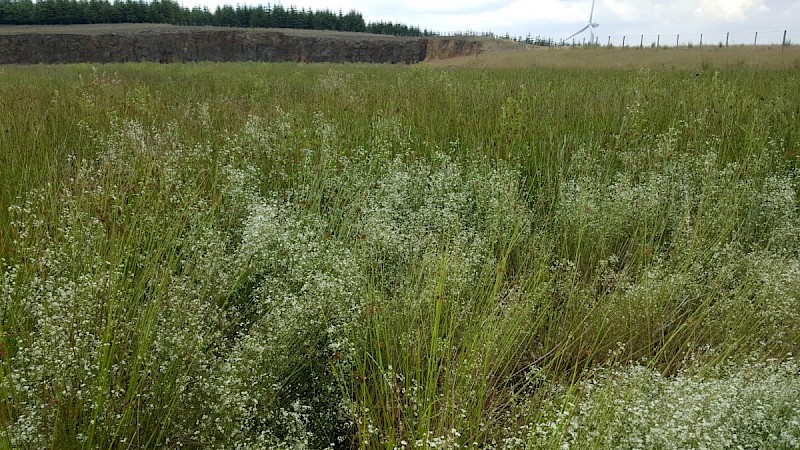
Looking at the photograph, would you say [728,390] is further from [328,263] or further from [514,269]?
[328,263]

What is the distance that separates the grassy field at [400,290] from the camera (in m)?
1.98

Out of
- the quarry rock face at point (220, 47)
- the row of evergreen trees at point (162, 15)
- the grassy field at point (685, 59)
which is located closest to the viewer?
the grassy field at point (685, 59)

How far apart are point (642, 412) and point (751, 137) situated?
4.22 metres

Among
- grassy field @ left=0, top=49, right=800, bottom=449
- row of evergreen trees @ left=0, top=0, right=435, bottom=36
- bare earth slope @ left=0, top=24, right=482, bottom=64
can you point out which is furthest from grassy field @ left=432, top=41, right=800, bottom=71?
row of evergreen trees @ left=0, top=0, right=435, bottom=36

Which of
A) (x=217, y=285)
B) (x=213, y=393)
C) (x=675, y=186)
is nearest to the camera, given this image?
(x=213, y=393)

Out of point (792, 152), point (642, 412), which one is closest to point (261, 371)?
point (642, 412)

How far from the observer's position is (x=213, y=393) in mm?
2096

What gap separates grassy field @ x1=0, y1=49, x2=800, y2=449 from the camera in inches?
78.1

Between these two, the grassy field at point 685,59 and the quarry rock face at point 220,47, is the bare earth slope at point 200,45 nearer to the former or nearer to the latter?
the quarry rock face at point 220,47

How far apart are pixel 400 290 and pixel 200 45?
157 ft

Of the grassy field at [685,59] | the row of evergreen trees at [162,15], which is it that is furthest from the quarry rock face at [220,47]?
the grassy field at [685,59]

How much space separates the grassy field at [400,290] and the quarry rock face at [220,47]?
3555 centimetres

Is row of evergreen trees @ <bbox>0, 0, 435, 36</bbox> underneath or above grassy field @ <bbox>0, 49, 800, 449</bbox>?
above

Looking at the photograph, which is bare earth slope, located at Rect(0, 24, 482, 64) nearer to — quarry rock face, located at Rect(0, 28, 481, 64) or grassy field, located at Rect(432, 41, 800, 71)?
quarry rock face, located at Rect(0, 28, 481, 64)
